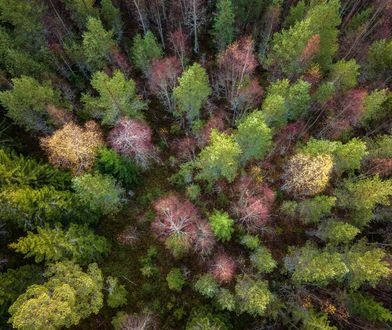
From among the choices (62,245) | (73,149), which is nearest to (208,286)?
(62,245)

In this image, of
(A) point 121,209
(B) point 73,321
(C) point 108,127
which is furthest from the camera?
(C) point 108,127

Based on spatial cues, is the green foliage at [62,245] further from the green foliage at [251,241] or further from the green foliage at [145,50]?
the green foliage at [145,50]

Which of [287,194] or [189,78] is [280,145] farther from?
[189,78]

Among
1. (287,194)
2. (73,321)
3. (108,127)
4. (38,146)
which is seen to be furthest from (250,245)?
(38,146)

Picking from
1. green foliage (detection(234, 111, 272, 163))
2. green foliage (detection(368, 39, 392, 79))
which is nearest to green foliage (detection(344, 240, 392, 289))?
green foliage (detection(234, 111, 272, 163))

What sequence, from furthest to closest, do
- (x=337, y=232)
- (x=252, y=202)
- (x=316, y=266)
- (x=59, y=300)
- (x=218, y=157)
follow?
(x=252, y=202) → (x=337, y=232) → (x=218, y=157) → (x=316, y=266) → (x=59, y=300)

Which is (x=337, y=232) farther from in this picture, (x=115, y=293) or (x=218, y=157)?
(x=115, y=293)
